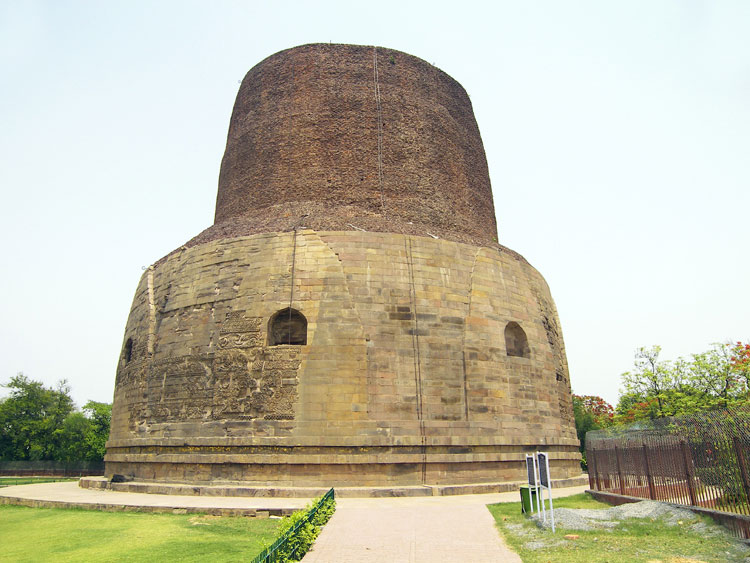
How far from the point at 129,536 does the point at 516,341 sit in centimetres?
1110

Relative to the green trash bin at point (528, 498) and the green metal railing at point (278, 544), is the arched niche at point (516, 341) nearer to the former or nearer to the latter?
the green trash bin at point (528, 498)

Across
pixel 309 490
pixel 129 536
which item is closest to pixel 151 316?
pixel 309 490

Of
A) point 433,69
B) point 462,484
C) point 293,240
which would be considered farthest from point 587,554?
point 433,69

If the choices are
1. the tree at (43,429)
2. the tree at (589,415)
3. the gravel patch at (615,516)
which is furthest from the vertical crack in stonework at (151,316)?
the tree at (43,429)

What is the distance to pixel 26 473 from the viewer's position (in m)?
30.5

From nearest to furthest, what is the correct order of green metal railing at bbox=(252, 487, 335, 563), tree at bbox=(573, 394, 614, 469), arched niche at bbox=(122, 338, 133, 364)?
green metal railing at bbox=(252, 487, 335, 563) → arched niche at bbox=(122, 338, 133, 364) → tree at bbox=(573, 394, 614, 469)

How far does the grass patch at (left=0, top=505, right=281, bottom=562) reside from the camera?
23.9 ft

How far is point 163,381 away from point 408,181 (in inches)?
352

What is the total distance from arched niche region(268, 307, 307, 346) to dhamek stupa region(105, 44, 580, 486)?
0.12ft

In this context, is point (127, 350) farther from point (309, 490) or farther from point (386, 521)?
point (386, 521)

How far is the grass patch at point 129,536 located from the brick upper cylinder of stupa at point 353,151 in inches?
317

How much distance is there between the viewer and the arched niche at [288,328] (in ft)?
47.5

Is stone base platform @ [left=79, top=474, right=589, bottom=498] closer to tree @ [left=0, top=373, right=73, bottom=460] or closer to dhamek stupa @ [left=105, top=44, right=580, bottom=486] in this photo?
dhamek stupa @ [left=105, top=44, right=580, bottom=486]

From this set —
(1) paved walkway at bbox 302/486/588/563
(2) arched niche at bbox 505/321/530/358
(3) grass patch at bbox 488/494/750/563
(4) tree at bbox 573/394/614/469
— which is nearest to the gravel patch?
(3) grass patch at bbox 488/494/750/563
